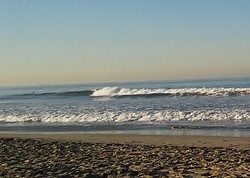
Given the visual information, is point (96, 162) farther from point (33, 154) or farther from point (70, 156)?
point (33, 154)

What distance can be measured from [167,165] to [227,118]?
27.7ft

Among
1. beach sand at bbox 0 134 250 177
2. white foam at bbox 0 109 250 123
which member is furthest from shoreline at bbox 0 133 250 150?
white foam at bbox 0 109 250 123

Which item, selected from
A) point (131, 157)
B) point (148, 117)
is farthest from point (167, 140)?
point (148, 117)

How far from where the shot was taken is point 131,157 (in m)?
8.24

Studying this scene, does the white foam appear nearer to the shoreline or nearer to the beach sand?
the shoreline

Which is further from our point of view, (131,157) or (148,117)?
(148,117)

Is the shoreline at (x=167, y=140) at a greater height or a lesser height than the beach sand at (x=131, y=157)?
lesser

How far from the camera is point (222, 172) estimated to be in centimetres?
651

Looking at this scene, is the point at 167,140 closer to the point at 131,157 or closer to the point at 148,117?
the point at 131,157

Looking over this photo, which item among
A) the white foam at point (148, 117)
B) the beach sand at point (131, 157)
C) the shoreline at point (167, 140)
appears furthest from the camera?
the white foam at point (148, 117)

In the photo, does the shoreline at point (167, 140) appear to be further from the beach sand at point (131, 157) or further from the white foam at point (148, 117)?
the white foam at point (148, 117)

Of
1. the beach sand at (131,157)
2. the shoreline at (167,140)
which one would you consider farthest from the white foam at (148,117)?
the beach sand at (131,157)

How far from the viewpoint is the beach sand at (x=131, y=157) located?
677 centimetres

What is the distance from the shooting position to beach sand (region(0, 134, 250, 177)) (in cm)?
677
